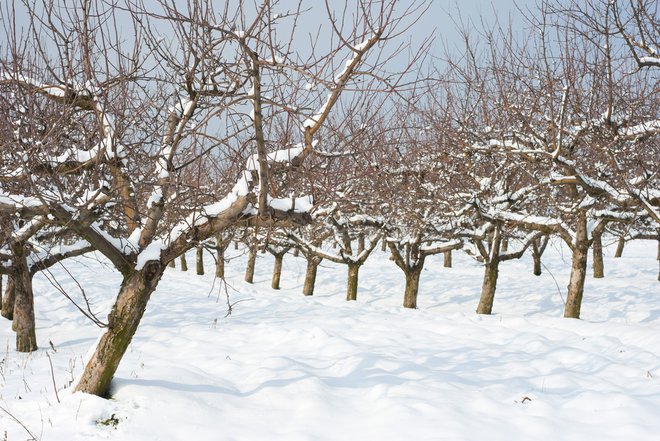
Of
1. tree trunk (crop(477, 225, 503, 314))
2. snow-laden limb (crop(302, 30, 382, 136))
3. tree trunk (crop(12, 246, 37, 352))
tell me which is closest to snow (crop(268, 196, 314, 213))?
snow-laden limb (crop(302, 30, 382, 136))

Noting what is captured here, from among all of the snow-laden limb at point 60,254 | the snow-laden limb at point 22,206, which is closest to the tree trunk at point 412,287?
the snow-laden limb at point 60,254

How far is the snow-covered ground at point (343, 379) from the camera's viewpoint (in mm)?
3955

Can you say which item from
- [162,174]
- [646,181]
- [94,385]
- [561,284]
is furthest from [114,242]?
[561,284]

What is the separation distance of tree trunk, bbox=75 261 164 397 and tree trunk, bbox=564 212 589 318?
29.0ft

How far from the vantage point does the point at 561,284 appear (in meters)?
17.7

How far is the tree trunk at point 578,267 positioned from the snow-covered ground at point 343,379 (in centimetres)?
140

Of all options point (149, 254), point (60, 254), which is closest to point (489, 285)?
point (60, 254)

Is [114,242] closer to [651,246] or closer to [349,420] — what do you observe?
[349,420]

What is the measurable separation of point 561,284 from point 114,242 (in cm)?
1721

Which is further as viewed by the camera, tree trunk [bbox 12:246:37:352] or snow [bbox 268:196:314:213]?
tree trunk [bbox 12:246:37:352]

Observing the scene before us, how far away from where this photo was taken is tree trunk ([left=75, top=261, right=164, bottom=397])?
4.34 m

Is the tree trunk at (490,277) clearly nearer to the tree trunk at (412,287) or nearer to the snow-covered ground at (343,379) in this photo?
the tree trunk at (412,287)

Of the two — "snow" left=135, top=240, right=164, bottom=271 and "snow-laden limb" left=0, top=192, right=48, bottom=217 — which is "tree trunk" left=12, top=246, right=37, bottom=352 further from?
"snow" left=135, top=240, right=164, bottom=271

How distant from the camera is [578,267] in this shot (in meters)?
10.4
